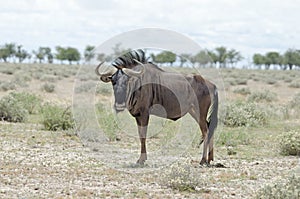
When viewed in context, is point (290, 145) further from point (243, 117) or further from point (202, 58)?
point (243, 117)

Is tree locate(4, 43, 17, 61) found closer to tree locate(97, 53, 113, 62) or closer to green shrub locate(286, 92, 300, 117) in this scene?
green shrub locate(286, 92, 300, 117)

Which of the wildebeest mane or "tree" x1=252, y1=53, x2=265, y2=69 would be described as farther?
"tree" x1=252, y1=53, x2=265, y2=69

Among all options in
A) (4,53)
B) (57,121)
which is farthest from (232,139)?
(4,53)

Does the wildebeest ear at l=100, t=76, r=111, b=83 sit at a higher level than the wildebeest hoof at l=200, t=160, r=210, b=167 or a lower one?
higher

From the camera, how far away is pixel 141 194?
31.6ft

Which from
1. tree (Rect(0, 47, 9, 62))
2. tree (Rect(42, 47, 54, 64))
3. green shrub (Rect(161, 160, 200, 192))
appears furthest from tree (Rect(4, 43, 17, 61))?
green shrub (Rect(161, 160, 200, 192))

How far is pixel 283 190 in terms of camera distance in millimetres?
8398

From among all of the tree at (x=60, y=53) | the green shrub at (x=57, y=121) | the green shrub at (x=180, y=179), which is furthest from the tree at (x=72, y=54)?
the green shrub at (x=180, y=179)

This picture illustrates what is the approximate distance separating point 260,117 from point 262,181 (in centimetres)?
1024

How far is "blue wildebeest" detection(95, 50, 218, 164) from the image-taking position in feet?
38.6

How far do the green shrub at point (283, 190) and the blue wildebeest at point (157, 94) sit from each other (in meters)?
3.82

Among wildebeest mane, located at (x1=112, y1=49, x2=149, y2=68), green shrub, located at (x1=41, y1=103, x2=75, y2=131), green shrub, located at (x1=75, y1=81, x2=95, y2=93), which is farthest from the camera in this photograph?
green shrub, located at (x1=41, y1=103, x2=75, y2=131)

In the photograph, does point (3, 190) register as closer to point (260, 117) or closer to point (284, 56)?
point (260, 117)

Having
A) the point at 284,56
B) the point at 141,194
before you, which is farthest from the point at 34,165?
the point at 284,56
